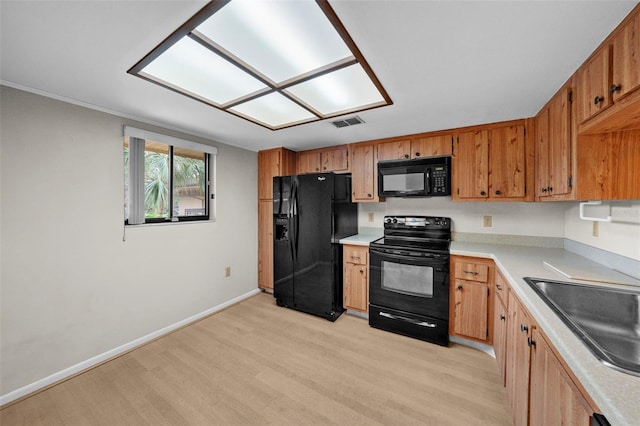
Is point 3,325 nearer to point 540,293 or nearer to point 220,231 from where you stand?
point 220,231

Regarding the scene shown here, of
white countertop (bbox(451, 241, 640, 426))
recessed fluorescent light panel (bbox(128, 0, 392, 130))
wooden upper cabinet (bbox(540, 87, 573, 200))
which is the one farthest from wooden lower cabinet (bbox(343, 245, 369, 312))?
wooden upper cabinet (bbox(540, 87, 573, 200))

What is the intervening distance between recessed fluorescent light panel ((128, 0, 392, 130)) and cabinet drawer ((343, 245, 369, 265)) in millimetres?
1587

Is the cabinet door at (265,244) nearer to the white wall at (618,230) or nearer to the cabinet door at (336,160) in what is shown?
the cabinet door at (336,160)

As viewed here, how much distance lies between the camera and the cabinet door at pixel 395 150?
283 centimetres

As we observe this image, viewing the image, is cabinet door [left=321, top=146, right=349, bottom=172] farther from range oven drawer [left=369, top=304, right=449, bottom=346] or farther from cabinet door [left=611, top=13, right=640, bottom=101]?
cabinet door [left=611, top=13, right=640, bottom=101]

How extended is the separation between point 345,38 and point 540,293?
5.43 ft

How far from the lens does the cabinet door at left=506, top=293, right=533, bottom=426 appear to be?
46.8 inches

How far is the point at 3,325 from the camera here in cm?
169

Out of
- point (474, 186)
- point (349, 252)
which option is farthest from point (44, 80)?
point (474, 186)

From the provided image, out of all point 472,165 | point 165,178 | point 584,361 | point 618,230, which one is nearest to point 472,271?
point 618,230

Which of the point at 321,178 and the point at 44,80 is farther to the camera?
the point at 321,178

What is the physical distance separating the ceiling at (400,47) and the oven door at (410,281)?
56.7 inches

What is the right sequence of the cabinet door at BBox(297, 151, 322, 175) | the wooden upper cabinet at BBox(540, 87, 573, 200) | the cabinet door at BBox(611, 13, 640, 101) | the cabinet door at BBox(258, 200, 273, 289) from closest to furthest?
the cabinet door at BBox(611, 13, 640, 101), the wooden upper cabinet at BBox(540, 87, 573, 200), the cabinet door at BBox(297, 151, 322, 175), the cabinet door at BBox(258, 200, 273, 289)

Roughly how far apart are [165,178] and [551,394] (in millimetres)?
3405
